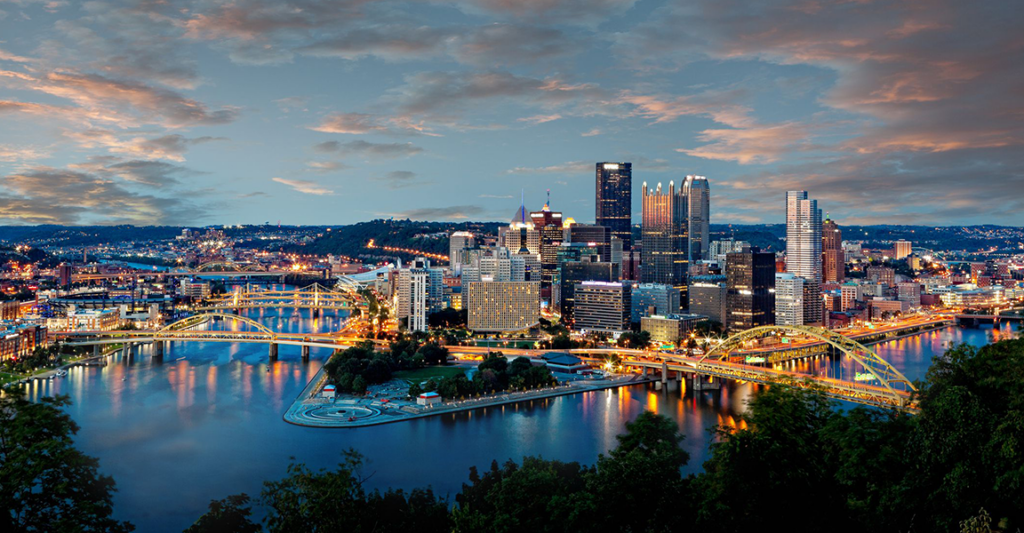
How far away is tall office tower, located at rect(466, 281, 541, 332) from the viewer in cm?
3488

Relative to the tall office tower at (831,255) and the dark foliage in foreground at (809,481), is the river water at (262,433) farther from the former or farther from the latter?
the tall office tower at (831,255)

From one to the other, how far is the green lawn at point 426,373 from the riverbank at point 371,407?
2.66 meters

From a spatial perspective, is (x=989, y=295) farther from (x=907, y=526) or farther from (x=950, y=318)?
(x=907, y=526)

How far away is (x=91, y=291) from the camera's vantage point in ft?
157

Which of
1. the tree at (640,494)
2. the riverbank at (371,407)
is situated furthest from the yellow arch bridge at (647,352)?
the tree at (640,494)

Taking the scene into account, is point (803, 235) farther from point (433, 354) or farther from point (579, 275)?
point (433, 354)

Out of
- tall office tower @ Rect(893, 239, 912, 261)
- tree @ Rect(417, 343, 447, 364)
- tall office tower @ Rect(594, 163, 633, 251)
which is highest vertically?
tall office tower @ Rect(594, 163, 633, 251)

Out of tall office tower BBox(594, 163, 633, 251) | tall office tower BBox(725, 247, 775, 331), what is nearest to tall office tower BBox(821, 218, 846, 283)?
tall office tower BBox(594, 163, 633, 251)

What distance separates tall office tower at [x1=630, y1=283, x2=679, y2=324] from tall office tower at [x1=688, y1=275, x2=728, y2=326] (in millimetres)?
1221

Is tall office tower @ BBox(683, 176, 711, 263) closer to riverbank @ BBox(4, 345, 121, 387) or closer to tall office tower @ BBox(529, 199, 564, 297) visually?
tall office tower @ BBox(529, 199, 564, 297)

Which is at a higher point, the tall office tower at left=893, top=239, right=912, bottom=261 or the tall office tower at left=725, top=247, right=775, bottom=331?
the tall office tower at left=893, top=239, right=912, bottom=261

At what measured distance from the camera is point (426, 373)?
80.7ft

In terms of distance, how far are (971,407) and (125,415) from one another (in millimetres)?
18191

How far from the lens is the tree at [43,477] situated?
5.71 meters
